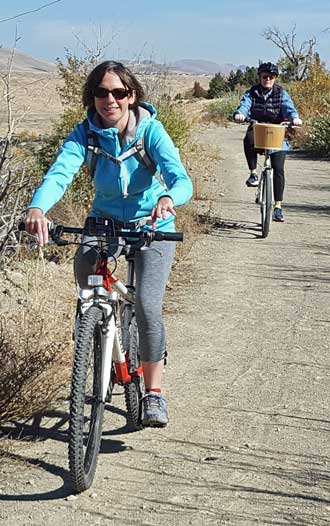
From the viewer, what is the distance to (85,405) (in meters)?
4.36

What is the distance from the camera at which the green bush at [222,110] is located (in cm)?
4184

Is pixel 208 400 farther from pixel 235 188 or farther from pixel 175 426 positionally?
pixel 235 188

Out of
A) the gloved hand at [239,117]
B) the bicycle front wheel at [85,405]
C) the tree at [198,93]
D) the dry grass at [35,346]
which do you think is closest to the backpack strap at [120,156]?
the bicycle front wheel at [85,405]

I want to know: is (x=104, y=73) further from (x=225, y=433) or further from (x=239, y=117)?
(x=239, y=117)

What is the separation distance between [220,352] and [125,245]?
97.9 inches

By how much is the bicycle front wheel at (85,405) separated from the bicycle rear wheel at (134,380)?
0.42 meters

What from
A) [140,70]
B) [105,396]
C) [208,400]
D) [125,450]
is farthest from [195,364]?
[140,70]

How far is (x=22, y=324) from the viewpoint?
5934 millimetres

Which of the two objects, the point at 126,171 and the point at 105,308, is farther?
the point at 126,171

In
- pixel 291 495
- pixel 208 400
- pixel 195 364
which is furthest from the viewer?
pixel 195 364

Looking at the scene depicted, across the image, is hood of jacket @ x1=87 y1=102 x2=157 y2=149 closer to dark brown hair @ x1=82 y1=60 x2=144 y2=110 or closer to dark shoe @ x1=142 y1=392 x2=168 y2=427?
Result: dark brown hair @ x1=82 y1=60 x2=144 y2=110

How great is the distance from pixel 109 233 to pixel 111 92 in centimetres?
74

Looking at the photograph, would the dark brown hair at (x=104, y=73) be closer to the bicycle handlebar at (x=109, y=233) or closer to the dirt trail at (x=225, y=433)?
the bicycle handlebar at (x=109, y=233)

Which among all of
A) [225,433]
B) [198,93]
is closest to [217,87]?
[198,93]
